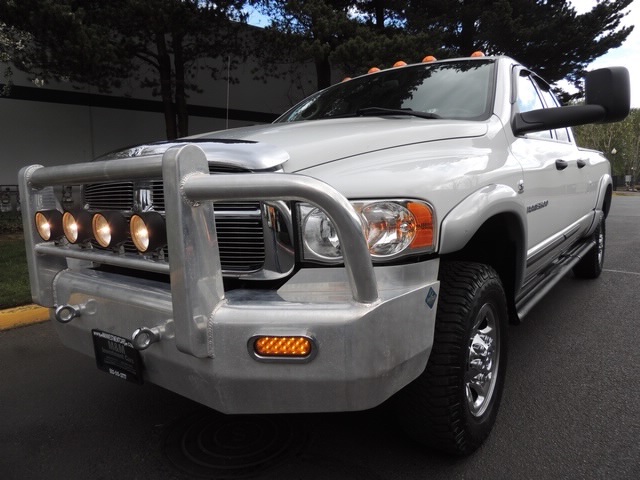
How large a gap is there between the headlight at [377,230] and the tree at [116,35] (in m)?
7.61

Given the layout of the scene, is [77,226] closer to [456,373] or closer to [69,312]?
[69,312]

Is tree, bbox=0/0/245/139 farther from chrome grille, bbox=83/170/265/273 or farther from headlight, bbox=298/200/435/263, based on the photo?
headlight, bbox=298/200/435/263

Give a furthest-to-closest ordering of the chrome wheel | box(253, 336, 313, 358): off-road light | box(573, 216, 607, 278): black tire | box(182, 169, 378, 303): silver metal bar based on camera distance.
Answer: box(573, 216, 607, 278): black tire → the chrome wheel → box(253, 336, 313, 358): off-road light → box(182, 169, 378, 303): silver metal bar

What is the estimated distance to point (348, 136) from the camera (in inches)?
84.9

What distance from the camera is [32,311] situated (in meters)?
4.40

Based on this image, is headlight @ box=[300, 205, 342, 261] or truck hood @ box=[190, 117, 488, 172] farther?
truck hood @ box=[190, 117, 488, 172]

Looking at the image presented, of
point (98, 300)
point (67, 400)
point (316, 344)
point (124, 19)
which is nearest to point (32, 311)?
point (67, 400)

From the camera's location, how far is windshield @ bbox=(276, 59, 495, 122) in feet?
9.54

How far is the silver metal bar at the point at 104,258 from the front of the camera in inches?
70.5

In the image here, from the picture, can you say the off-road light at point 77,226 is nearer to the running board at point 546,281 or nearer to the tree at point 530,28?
the running board at point 546,281

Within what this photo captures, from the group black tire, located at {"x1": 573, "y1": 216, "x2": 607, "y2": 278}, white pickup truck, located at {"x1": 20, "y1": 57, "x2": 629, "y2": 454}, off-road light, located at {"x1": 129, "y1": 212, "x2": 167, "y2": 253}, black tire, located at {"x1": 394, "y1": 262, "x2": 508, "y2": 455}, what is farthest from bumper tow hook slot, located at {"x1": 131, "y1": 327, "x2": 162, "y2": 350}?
black tire, located at {"x1": 573, "y1": 216, "x2": 607, "y2": 278}

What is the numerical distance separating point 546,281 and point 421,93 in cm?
159

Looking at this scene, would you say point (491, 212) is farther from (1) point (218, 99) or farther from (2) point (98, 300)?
(1) point (218, 99)

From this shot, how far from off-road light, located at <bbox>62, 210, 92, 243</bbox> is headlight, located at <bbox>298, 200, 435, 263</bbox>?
0.96 m
